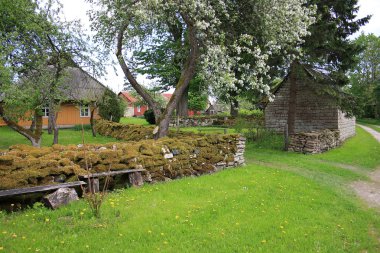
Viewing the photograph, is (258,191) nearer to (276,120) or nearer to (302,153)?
(302,153)

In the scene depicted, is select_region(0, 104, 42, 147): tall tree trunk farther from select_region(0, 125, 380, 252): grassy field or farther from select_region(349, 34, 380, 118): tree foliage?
select_region(349, 34, 380, 118): tree foliage

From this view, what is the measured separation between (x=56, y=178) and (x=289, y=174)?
7.79 metres

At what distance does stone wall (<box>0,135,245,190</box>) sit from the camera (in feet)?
23.2

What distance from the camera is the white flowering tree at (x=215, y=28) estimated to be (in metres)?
12.5

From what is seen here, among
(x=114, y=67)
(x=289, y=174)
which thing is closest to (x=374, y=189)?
(x=289, y=174)

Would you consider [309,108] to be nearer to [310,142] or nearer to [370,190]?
[310,142]

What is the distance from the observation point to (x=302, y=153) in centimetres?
1692

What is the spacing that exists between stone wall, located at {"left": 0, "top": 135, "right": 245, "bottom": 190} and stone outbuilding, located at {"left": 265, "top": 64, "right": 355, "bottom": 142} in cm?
858

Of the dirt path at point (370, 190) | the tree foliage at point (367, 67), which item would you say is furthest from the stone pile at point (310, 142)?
the tree foliage at point (367, 67)

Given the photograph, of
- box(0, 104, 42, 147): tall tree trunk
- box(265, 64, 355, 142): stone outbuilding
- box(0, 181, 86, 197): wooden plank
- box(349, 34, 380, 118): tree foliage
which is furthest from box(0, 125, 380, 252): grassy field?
box(349, 34, 380, 118): tree foliage

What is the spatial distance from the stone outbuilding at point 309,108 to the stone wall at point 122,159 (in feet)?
28.1

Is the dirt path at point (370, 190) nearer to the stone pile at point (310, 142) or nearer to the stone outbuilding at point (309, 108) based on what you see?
the stone pile at point (310, 142)

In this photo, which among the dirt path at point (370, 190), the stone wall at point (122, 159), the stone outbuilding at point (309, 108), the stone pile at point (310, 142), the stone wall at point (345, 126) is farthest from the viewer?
the stone wall at point (345, 126)

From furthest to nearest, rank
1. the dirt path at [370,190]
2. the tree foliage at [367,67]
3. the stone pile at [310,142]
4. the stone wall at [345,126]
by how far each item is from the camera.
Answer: the tree foliage at [367,67]
the stone wall at [345,126]
the stone pile at [310,142]
the dirt path at [370,190]
